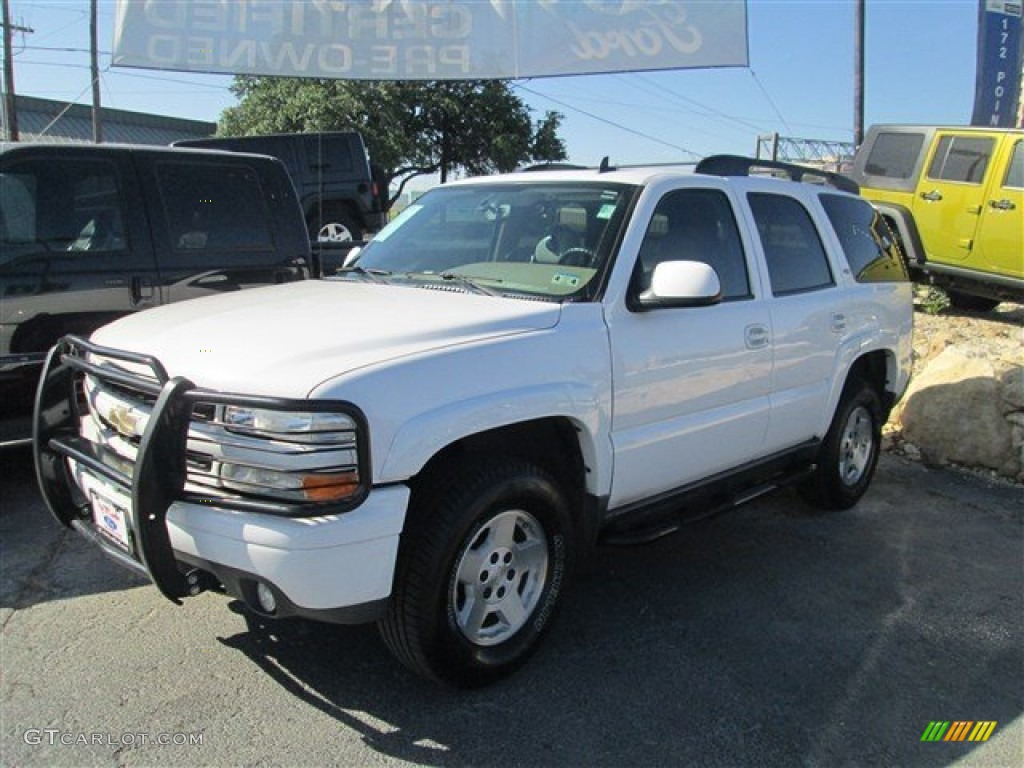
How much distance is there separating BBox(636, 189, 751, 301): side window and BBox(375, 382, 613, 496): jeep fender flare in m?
0.67

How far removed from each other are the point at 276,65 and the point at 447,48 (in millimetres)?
1922

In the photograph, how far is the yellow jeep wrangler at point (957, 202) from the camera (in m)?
9.81

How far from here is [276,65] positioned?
9344 millimetres

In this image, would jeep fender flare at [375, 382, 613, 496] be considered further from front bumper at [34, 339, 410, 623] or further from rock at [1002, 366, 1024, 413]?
rock at [1002, 366, 1024, 413]

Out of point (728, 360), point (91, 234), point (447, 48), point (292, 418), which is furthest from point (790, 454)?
point (447, 48)

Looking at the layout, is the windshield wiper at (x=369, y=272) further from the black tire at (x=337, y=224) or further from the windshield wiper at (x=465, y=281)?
the black tire at (x=337, y=224)

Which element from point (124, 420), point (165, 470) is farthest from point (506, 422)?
point (124, 420)

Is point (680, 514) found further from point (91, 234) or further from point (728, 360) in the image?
point (91, 234)

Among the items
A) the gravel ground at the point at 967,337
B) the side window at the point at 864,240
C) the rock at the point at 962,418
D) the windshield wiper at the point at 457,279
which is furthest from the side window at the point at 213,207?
the gravel ground at the point at 967,337

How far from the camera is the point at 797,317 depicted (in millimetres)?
4438

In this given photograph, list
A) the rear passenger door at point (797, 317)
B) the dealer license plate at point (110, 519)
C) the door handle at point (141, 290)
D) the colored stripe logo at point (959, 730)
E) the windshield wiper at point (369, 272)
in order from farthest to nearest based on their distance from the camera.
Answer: the door handle at point (141, 290) < the rear passenger door at point (797, 317) < the windshield wiper at point (369, 272) < the colored stripe logo at point (959, 730) < the dealer license plate at point (110, 519)

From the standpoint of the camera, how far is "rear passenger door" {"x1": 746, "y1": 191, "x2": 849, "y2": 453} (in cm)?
436

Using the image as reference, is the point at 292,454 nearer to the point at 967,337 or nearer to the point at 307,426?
the point at 307,426

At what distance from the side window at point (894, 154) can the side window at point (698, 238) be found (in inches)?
315
